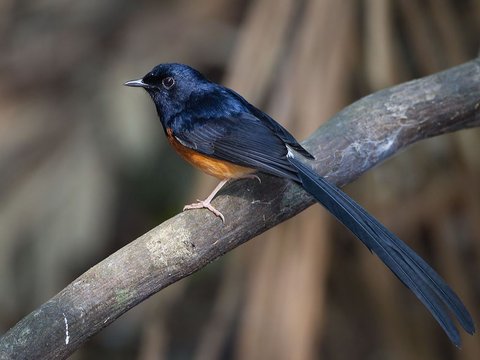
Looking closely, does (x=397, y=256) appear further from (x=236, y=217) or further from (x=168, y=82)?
(x=168, y=82)

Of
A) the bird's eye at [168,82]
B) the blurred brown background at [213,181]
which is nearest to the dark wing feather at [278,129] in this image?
the bird's eye at [168,82]

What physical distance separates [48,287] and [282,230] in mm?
1492

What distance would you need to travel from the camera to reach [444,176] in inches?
184

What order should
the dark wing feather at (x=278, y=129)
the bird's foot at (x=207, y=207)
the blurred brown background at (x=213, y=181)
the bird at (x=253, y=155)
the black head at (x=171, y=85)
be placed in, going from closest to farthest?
1. the bird at (x=253, y=155)
2. the bird's foot at (x=207, y=207)
3. the dark wing feather at (x=278, y=129)
4. the black head at (x=171, y=85)
5. the blurred brown background at (x=213, y=181)

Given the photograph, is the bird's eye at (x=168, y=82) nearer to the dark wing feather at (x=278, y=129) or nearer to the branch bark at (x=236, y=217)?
the dark wing feather at (x=278, y=129)

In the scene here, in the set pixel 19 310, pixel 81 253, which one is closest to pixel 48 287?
pixel 81 253

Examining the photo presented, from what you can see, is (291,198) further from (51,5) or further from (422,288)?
(51,5)

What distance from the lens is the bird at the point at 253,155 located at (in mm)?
2527

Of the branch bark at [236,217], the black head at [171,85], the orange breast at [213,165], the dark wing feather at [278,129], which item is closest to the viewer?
the branch bark at [236,217]

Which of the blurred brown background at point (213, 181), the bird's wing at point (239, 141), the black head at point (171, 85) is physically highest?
the black head at point (171, 85)

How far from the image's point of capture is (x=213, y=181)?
3.83 m

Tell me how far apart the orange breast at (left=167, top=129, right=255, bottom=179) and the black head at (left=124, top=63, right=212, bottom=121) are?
7.7 inches

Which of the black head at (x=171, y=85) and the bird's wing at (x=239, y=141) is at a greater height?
the black head at (x=171, y=85)

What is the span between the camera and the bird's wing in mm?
2889
